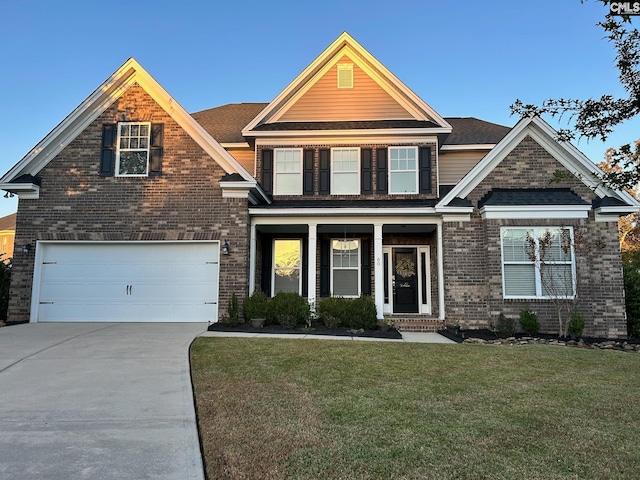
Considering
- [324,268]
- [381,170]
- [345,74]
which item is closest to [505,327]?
[324,268]

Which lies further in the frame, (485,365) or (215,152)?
(215,152)

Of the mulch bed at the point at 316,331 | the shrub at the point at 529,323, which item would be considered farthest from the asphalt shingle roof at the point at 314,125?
the mulch bed at the point at 316,331

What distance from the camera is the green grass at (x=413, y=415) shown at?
313cm

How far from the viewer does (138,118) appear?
38.6 feet

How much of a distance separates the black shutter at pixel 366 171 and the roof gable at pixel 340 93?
138cm

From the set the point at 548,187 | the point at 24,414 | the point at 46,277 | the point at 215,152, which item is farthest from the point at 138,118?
the point at 548,187

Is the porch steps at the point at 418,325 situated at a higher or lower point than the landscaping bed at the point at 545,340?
higher

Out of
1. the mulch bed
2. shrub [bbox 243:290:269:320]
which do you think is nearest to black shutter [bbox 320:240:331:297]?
the mulch bed

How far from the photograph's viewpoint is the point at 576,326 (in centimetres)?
984

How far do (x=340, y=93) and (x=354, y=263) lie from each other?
5.90m

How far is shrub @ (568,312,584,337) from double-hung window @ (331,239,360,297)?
5.89m

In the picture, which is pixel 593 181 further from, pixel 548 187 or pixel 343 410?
pixel 343 410

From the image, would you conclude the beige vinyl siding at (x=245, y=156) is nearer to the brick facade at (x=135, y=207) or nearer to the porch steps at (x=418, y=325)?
the brick facade at (x=135, y=207)

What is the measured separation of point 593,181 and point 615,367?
6.00 m
